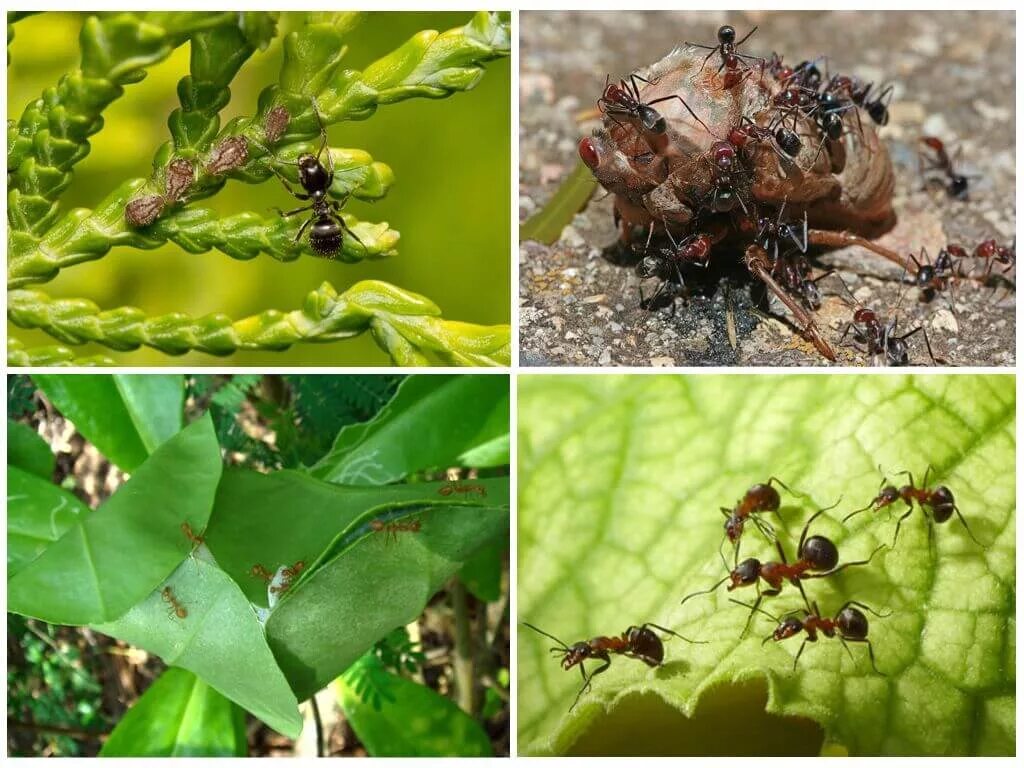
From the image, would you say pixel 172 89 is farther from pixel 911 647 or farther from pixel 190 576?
pixel 911 647

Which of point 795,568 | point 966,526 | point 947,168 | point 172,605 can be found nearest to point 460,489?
point 172,605

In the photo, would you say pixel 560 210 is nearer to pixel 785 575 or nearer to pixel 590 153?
pixel 590 153

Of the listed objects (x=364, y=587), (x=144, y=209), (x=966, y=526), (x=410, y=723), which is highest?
(x=144, y=209)

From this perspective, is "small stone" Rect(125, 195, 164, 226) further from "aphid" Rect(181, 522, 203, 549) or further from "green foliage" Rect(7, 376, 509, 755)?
"aphid" Rect(181, 522, 203, 549)

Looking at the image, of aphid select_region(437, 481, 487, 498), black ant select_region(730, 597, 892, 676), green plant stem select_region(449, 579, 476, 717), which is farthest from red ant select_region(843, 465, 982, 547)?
green plant stem select_region(449, 579, 476, 717)

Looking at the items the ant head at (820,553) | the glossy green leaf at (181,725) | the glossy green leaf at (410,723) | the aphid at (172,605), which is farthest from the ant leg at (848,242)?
the glossy green leaf at (181,725)

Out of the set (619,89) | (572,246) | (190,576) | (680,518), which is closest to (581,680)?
(680,518)
